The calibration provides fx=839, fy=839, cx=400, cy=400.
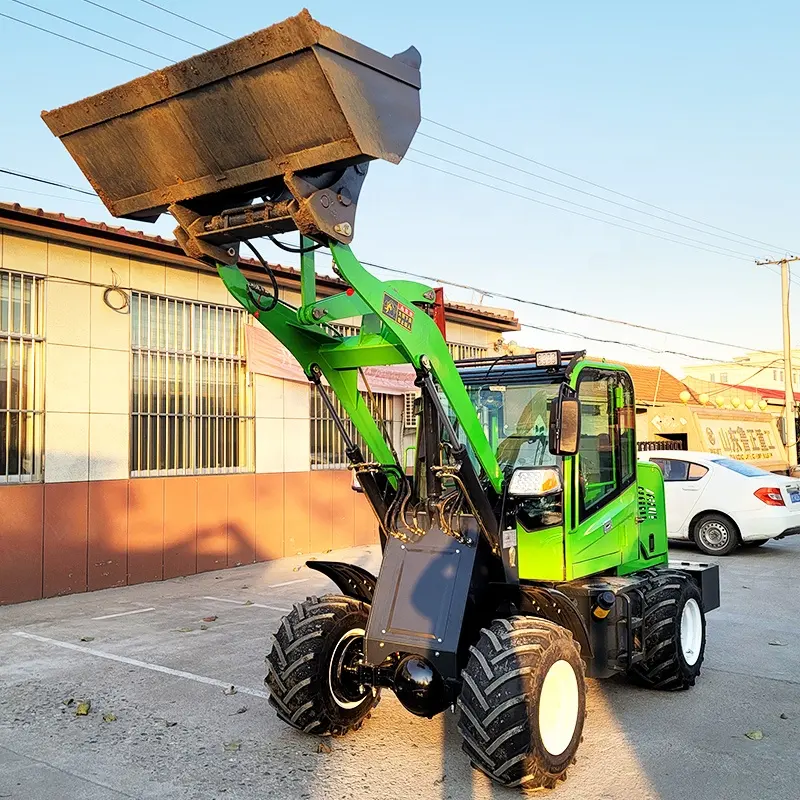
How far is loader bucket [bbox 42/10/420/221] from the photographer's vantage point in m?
3.78

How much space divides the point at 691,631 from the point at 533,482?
8.00 ft

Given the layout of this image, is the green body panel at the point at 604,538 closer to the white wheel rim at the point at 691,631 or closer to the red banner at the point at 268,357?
the white wheel rim at the point at 691,631

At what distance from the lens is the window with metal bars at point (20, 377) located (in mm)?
10297

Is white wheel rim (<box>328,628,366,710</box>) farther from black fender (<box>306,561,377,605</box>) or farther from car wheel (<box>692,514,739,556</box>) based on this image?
car wheel (<box>692,514,739,556</box>)

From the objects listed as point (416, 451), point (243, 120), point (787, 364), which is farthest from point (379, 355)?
point (787, 364)

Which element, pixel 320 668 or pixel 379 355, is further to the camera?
pixel 320 668

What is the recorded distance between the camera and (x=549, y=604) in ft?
17.7

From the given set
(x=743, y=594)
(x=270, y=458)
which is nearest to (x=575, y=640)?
(x=743, y=594)

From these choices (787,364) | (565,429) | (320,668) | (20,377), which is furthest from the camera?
(787,364)

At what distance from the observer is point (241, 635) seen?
8.49 m

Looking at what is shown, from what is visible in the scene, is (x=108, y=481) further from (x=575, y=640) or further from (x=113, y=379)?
(x=575, y=640)

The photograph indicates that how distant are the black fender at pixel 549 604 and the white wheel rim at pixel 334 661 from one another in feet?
3.11

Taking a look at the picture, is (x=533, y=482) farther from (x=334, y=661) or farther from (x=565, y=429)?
(x=334, y=661)

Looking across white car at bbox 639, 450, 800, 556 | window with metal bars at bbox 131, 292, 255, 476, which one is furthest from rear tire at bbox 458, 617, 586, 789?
white car at bbox 639, 450, 800, 556
